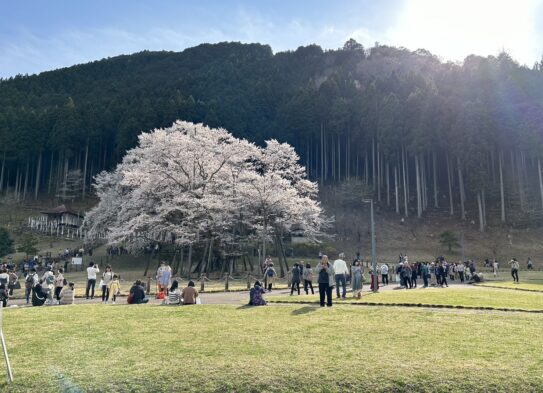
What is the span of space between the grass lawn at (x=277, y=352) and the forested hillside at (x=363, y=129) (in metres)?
43.9

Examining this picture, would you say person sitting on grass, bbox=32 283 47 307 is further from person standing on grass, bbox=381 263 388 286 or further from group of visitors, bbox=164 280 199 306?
person standing on grass, bbox=381 263 388 286

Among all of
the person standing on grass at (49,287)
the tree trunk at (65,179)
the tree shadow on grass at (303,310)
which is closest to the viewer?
the tree shadow on grass at (303,310)

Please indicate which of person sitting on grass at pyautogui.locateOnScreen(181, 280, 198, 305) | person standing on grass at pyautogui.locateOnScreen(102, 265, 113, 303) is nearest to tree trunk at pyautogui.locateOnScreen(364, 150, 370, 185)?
person standing on grass at pyautogui.locateOnScreen(102, 265, 113, 303)

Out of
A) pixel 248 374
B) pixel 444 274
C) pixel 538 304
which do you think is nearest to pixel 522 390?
pixel 248 374

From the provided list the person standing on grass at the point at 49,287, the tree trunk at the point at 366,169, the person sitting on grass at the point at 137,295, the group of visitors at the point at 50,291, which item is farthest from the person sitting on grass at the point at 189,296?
the tree trunk at the point at 366,169

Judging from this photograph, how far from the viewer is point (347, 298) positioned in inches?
706

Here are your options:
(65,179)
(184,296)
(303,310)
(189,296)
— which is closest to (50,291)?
(184,296)

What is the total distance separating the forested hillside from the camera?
5431cm

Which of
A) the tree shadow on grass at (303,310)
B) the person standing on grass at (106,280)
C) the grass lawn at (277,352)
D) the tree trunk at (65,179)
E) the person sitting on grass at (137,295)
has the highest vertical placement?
the tree trunk at (65,179)

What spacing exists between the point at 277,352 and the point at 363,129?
5700 cm

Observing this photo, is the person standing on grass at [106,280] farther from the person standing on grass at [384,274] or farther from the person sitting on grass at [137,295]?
the person standing on grass at [384,274]

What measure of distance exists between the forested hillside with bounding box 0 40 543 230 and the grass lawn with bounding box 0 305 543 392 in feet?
144

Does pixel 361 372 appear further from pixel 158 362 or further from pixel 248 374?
pixel 158 362

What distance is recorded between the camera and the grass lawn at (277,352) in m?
7.65
